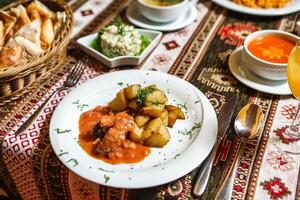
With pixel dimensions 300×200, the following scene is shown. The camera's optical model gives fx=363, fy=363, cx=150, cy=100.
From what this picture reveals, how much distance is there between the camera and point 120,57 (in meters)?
1.47

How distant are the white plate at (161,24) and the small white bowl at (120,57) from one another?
11 centimetres

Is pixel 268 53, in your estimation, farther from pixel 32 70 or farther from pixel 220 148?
pixel 32 70

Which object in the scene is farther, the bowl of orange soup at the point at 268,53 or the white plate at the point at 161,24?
the white plate at the point at 161,24

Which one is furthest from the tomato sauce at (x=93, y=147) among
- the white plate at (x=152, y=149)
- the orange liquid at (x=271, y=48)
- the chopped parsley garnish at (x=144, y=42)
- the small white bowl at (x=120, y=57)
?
Answer: the orange liquid at (x=271, y=48)

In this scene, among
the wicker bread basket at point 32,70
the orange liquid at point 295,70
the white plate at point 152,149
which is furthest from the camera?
the wicker bread basket at point 32,70

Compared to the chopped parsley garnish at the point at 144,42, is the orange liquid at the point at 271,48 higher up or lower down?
higher up

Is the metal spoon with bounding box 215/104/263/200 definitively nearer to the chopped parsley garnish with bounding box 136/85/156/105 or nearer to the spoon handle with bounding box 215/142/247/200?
the spoon handle with bounding box 215/142/247/200

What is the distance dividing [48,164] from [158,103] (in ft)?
1.31

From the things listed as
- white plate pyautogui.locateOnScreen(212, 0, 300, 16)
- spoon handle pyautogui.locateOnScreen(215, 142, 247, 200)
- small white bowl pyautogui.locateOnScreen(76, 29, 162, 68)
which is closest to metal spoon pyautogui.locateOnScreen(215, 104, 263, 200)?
spoon handle pyautogui.locateOnScreen(215, 142, 247, 200)

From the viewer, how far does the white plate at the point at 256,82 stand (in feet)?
4.51

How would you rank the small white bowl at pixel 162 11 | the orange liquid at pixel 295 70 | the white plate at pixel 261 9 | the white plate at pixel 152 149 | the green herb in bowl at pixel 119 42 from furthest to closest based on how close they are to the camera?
the white plate at pixel 261 9, the small white bowl at pixel 162 11, the green herb in bowl at pixel 119 42, the orange liquid at pixel 295 70, the white plate at pixel 152 149

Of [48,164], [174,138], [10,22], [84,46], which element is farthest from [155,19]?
[48,164]

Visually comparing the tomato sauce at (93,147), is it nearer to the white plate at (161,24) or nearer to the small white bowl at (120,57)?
the small white bowl at (120,57)

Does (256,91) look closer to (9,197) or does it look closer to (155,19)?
(155,19)
